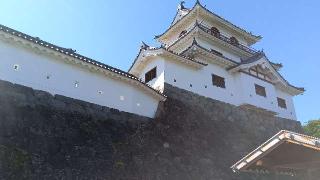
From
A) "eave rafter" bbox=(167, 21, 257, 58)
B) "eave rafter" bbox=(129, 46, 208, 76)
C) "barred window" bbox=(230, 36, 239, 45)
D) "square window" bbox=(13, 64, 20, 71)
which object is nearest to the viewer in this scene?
"square window" bbox=(13, 64, 20, 71)

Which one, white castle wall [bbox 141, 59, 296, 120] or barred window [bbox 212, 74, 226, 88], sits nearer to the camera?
white castle wall [bbox 141, 59, 296, 120]

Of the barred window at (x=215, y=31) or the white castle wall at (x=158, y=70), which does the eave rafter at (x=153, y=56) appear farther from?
the barred window at (x=215, y=31)

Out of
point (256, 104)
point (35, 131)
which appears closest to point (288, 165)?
point (35, 131)

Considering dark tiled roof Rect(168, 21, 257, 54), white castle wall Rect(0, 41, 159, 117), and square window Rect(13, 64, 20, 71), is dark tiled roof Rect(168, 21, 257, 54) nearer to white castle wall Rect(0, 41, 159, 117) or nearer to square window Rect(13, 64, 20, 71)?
white castle wall Rect(0, 41, 159, 117)

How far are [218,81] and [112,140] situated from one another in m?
11.9

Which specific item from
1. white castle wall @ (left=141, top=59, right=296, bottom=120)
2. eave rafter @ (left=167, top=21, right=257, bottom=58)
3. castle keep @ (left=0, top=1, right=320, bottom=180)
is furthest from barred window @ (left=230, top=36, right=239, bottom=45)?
white castle wall @ (left=141, top=59, right=296, bottom=120)

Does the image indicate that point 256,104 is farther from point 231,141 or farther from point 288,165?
point 288,165

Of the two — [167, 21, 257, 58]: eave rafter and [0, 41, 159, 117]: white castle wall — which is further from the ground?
[167, 21, 257, 58]: eave rafter

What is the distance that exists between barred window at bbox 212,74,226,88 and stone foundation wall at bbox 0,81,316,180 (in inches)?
96.6

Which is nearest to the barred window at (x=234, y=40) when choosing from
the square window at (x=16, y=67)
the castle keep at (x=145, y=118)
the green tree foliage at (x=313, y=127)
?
the castle keep at (x=145, y=118)

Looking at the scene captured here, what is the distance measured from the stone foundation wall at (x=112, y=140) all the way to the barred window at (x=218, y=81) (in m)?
2.45

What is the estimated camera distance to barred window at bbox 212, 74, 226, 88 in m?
24.2

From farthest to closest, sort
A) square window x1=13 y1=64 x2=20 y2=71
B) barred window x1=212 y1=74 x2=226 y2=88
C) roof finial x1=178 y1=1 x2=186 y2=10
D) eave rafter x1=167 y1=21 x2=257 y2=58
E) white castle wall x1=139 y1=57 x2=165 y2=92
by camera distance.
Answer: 1. roof finial x1=178 y1=1 x2=186 y2=10
2. eave rafter x1=167 y1=21 x2=257 y2=58
3. barred window x1=212 y1=74 x2=226 y2=88
4. white castle wall x1=139 y1=57 x2=165 y2=92
5. square window x1=13 y1=64 x2=20 y2=71

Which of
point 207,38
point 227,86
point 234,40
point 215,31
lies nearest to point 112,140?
point 227,86
